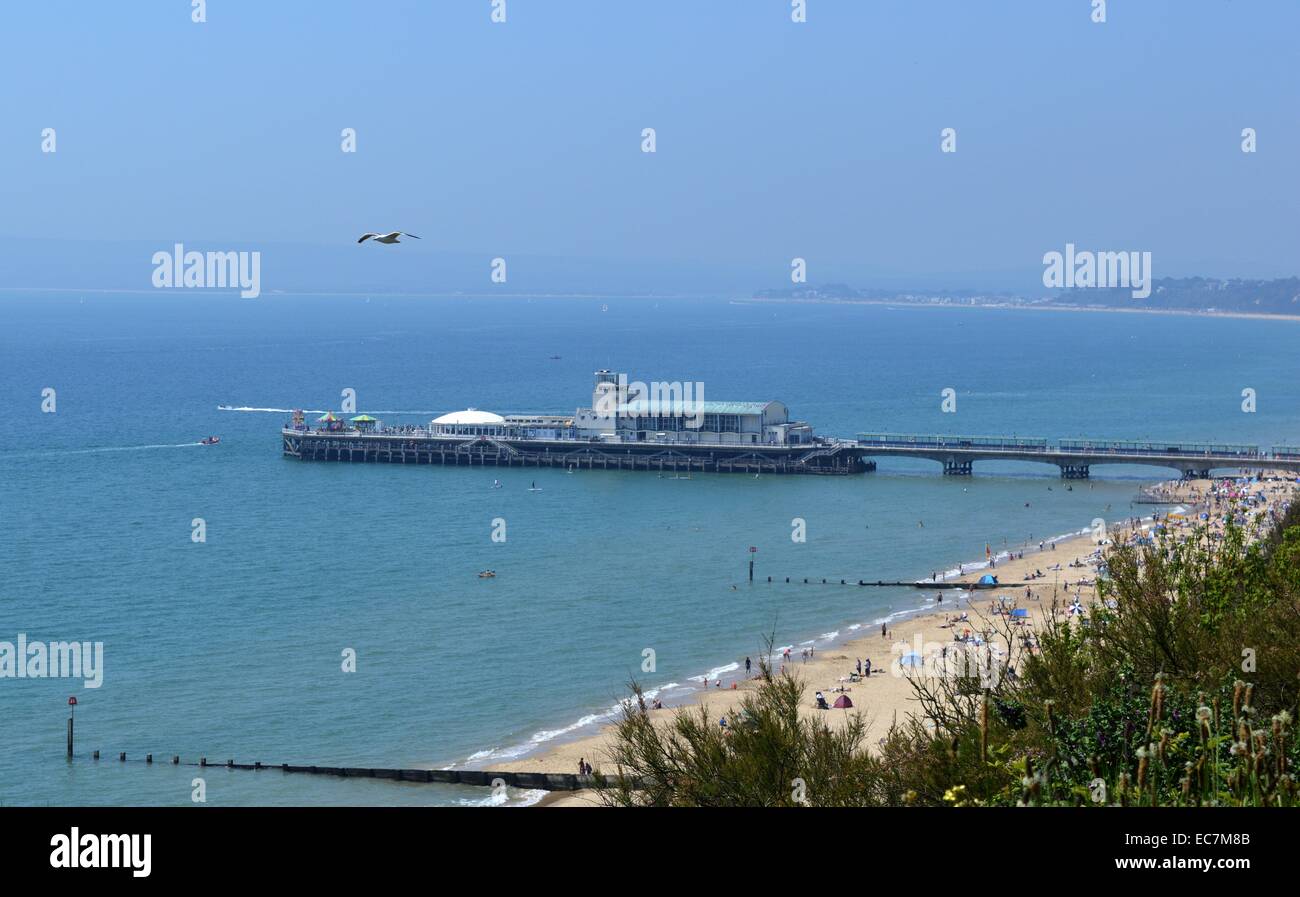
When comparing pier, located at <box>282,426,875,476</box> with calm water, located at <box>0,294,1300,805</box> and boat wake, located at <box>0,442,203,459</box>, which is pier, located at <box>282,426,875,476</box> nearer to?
calm water, located at <box>0,294,1300,805</box>

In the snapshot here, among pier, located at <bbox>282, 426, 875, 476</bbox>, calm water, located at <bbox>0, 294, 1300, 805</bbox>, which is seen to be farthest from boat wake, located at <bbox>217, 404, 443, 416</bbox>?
pier, located at <bbox>282, 426, 875, 476</bbox>

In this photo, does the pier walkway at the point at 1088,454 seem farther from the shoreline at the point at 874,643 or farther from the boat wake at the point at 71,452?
the boat wake at the point at 71,452

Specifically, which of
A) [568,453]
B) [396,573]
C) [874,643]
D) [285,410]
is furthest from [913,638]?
[285,410]

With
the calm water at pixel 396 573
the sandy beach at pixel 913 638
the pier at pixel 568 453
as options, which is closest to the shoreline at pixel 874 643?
the sandy beach at pixel 913 638

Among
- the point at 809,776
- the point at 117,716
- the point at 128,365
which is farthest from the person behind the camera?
the point at 128,365

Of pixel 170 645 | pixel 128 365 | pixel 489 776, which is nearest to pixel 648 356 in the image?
pixel 128 365
